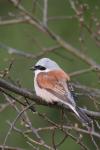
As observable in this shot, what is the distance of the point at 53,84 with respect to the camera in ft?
20.5

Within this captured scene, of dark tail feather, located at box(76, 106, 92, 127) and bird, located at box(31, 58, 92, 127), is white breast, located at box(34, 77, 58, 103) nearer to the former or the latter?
bird, located at box(31, 58, 92, 127)

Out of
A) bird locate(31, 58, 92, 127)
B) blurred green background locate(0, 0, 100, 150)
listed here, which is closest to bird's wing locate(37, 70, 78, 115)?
bird locate(31, 58, 92, 127)

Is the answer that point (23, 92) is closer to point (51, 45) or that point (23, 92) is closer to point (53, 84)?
point (53, 84)

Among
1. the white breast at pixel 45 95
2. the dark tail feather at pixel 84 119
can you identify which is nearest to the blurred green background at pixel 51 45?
the white breast at pixel 45 95

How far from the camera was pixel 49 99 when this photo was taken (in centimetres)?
578

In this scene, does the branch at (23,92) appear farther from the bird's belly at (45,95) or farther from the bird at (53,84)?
the bird at (53,84)

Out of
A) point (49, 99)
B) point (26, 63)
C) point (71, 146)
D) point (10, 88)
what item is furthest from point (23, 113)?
point (71, 146)

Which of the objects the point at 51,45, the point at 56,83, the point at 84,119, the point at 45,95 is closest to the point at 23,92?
the point at 84,119

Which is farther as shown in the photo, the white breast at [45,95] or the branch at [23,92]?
the white breast at [45,95]

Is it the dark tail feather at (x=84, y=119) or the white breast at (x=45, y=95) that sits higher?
the dark tail feather at (x=84, y=119)

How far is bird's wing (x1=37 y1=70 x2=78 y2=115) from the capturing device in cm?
604

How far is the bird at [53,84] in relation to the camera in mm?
5926

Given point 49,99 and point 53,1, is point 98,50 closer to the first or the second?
point 53,1

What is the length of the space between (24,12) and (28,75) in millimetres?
3951
